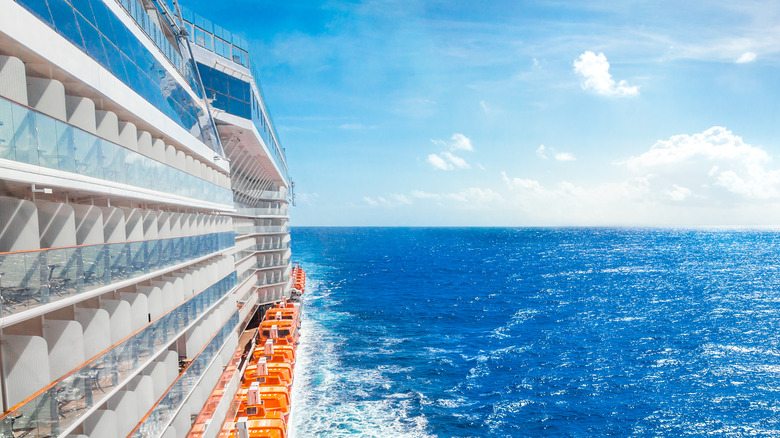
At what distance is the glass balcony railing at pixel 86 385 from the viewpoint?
27.4 feet

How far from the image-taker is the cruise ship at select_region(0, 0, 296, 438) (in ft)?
28.3

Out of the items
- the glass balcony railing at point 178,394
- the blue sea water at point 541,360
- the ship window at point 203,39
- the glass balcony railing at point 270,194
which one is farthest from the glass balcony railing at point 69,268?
the glass balcony railing at point 270,194

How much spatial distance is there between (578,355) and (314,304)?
37.7 metres

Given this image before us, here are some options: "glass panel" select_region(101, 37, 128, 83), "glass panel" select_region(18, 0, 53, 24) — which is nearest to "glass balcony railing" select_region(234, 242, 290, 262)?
"glass panel" select_region(101, 37, 128, 83)

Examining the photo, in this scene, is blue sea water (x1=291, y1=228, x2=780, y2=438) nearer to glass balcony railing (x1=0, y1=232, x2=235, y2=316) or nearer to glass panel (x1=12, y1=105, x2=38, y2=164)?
glass balcony railing (x1=0, y1=232, x2=235, y2=316)

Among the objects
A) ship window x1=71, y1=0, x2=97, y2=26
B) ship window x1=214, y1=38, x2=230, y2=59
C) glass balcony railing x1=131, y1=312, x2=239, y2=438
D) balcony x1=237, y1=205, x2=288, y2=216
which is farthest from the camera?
balcony x1=237, y1=205, x2=288, y2=216

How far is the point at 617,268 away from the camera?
103 metres

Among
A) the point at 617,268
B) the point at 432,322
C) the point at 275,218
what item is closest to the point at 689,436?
the point at 432,322

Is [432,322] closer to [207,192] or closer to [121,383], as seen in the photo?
[207,192]

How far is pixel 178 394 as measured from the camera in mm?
16359

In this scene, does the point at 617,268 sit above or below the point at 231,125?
below

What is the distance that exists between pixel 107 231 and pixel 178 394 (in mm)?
7527

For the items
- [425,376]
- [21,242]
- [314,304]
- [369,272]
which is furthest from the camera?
[369,272]

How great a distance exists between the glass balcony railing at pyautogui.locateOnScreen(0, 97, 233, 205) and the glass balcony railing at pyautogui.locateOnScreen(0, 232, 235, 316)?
1883 millimetres
